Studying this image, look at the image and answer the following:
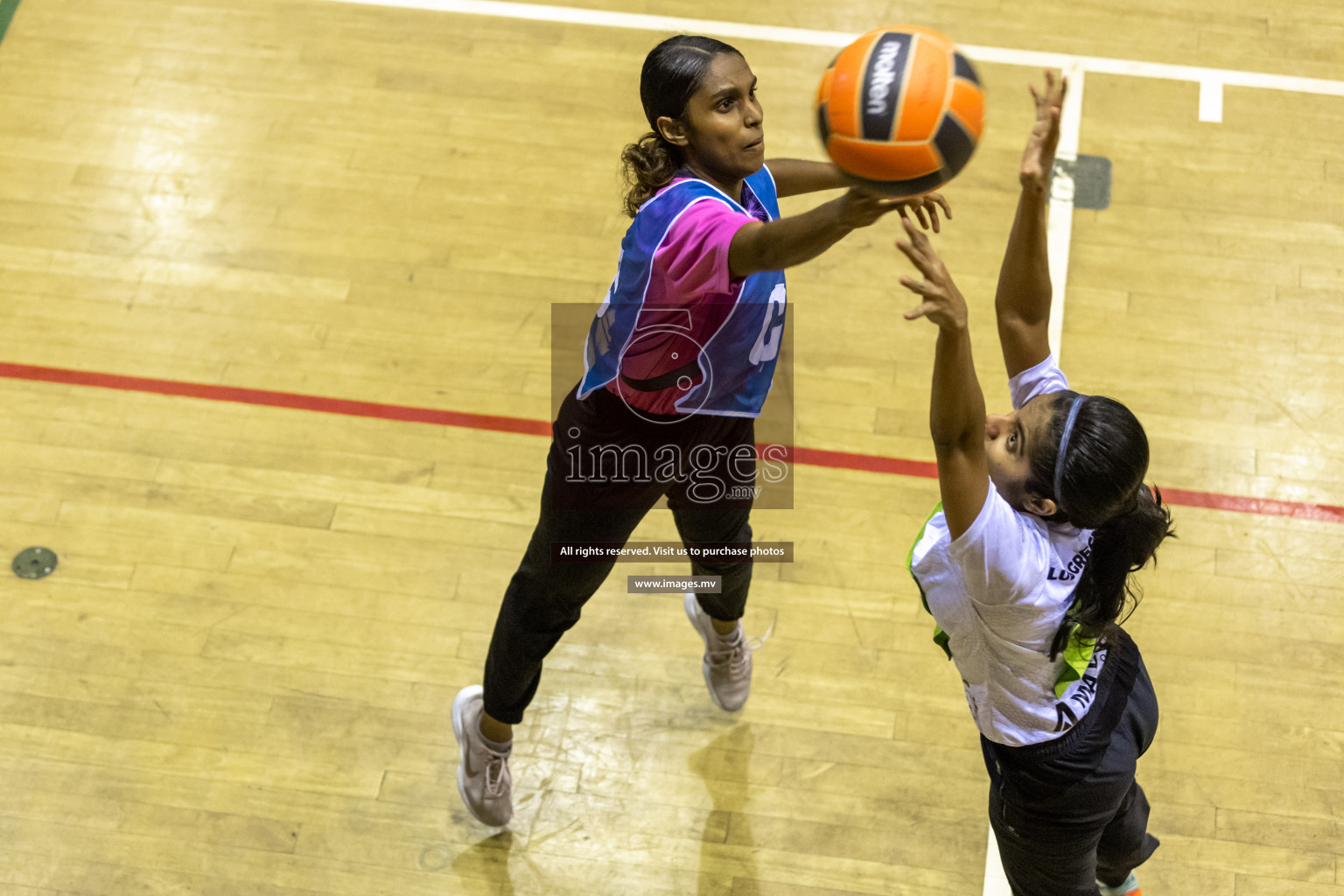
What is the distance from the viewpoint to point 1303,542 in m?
3.65

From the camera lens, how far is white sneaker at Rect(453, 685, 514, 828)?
3029 mm

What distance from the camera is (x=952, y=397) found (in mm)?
1853

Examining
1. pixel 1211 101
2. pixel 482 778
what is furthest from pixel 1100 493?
pixel 1211 101

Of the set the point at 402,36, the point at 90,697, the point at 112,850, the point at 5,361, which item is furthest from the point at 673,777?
the point at 402,36

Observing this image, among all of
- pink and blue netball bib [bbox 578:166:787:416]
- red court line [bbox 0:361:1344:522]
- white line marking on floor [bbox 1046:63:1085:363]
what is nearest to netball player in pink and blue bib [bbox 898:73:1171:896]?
pink and blue netball bib [bbox 578:166:787:416]

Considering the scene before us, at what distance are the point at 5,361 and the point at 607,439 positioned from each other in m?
2.75

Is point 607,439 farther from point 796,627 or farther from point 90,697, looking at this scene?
point 90,697

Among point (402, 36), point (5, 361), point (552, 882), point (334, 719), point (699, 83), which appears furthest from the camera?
point (402, 36)

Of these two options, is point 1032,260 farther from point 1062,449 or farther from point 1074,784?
point 1074,784

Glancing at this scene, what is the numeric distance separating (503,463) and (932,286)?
7.70 ft

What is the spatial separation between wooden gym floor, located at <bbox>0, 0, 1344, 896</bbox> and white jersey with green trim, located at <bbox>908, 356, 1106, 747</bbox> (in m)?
1.02

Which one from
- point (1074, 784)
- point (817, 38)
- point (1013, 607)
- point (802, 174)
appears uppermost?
point (802, 174)

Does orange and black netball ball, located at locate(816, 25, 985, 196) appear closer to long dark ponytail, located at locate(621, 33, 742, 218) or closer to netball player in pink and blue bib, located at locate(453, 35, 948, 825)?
netball player in pink and blue bib, located at locate(453, 35, 948, 825)

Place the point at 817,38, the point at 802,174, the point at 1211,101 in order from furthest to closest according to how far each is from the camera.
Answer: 1. the point at 817,38
2. the point at 1211,101
3. the point at 802,174
